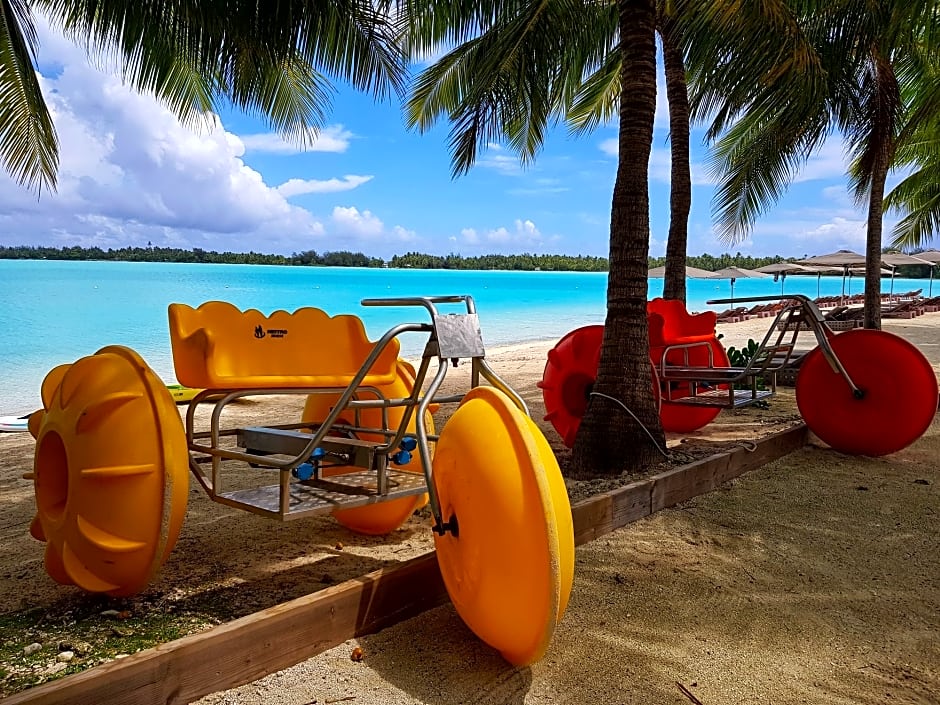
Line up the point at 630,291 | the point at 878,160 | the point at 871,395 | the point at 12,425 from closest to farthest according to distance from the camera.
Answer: the point at 630,291 → the point at 871,395 → the point at 12,425 → the point at 878,160

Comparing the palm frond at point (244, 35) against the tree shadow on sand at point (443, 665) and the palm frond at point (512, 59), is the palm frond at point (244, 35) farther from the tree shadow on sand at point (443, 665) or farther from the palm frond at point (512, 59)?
the tree shadow on sand at point (443, 665)

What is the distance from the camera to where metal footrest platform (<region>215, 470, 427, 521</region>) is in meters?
3.04

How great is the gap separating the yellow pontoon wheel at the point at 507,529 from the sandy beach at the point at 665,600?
0.82ft

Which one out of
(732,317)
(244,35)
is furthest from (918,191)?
(244,35)

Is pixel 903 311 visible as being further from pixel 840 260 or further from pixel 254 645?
pixel 254 645

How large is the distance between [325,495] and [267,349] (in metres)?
1.00

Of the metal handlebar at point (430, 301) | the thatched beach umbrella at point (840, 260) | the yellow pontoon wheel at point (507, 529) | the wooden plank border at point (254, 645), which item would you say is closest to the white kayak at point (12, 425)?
the metal handlebar at point (430, 301)

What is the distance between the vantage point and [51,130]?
820 centimetres

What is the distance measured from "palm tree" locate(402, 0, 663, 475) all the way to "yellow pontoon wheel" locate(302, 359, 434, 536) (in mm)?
1751

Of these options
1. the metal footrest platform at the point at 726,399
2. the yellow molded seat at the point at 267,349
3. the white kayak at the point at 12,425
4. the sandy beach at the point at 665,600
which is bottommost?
the white kayak at the point at 12,425

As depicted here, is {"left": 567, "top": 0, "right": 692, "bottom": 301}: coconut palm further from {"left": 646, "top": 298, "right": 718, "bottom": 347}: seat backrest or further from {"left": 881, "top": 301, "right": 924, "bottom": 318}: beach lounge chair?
{"left": 881, "top": 301, "right": 924, "bottom": 318}: beach lounge chair

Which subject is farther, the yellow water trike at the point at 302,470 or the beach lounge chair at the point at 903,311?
the beach lounge chair at the point at 903,311

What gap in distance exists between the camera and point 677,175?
30.5ft

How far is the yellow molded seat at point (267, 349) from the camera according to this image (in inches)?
132
